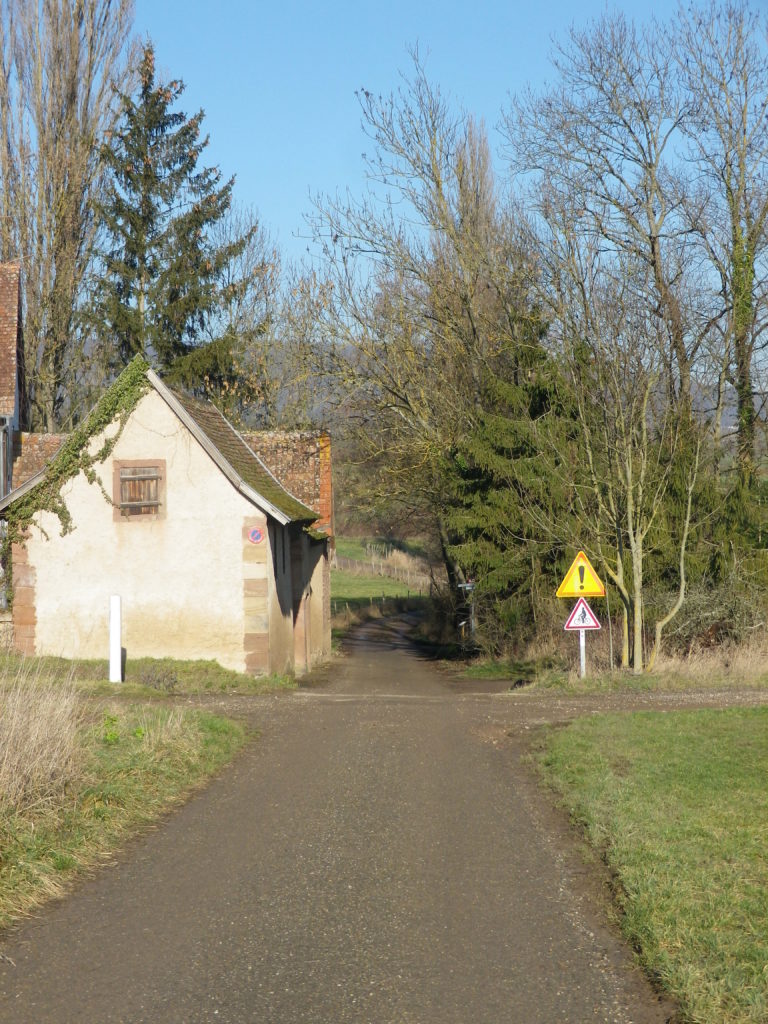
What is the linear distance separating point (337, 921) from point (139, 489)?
17.1 m

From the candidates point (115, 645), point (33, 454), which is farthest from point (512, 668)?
point (33, 454)

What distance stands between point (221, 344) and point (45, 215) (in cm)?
734

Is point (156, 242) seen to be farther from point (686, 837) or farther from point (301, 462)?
point (686, 837)

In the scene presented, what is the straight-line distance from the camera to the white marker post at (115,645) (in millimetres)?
19078

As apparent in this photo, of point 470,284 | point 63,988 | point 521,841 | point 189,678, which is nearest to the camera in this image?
point 63,988

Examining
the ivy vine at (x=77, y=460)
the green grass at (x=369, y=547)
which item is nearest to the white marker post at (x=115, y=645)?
the ivy vine at (x=77, y=460)

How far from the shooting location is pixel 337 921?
6.27 m

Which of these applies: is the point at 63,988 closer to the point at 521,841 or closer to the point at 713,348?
the point at 521,841

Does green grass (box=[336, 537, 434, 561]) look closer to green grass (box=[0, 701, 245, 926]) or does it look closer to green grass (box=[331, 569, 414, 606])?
green grass (box=[331, 569, 414, 606])

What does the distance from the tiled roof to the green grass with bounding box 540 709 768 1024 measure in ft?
36.7

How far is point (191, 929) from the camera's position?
6090mm

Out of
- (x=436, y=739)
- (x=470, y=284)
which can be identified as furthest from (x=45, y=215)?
(x=436, y=739)

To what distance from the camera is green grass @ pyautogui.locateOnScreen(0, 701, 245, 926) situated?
7000 mm

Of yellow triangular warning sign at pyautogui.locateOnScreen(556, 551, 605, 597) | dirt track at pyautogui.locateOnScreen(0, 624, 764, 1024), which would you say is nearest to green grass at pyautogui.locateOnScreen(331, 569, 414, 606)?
yellow triangular warning sign at pyautogui.locateOnScreen(556, 551, 605, 597)
